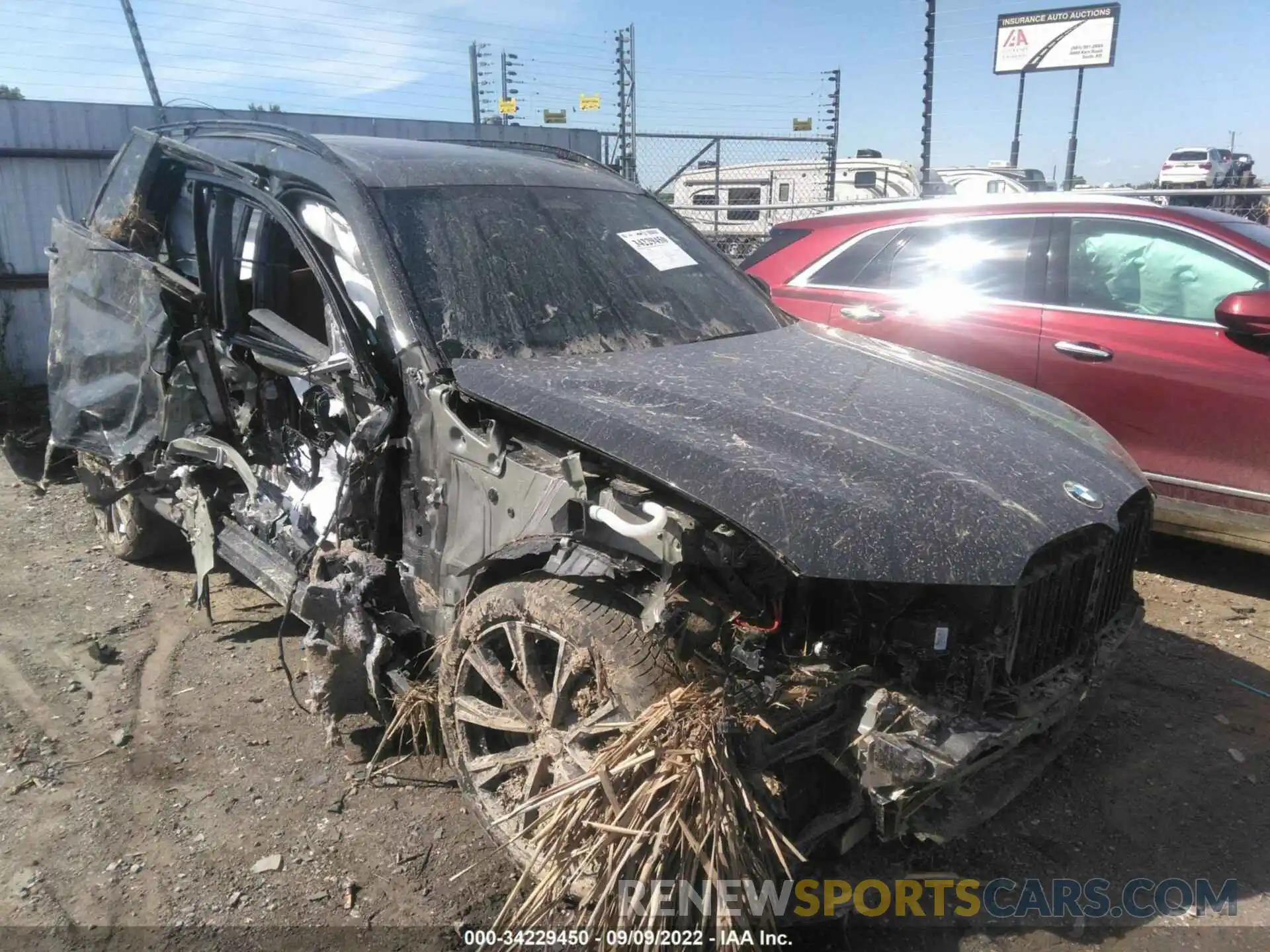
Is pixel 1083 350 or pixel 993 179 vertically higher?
pixel 993 179

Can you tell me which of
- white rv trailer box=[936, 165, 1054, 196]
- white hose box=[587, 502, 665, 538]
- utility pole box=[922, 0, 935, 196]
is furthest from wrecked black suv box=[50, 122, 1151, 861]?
white rv trailer box=[936, 165, 1054, 196]

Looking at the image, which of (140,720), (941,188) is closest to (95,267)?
(140,720)

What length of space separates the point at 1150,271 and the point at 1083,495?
9.19 ft

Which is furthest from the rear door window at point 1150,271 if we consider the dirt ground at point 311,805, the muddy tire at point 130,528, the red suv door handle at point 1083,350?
the muddy tire at point 130,528

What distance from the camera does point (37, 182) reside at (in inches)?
292

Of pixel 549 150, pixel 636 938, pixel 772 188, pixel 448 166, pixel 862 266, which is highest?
pixel 772 188

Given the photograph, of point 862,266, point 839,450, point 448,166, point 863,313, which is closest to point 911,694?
point 839,450

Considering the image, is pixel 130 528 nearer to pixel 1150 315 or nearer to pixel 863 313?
pixel 863 313

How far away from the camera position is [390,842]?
112 inches

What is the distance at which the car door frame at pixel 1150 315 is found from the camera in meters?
4.39

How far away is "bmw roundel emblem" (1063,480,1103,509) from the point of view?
2559 millimetres

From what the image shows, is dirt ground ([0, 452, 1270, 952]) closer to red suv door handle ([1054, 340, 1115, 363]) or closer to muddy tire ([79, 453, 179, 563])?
muddy tire ([79, 453, 179, 563])

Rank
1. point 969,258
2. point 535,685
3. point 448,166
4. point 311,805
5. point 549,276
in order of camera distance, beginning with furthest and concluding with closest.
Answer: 1. point 969,258
2. point 448,166
3. point 549,276
4. point 311,805
5. point 535,685

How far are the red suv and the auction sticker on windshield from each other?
72.6 inches
